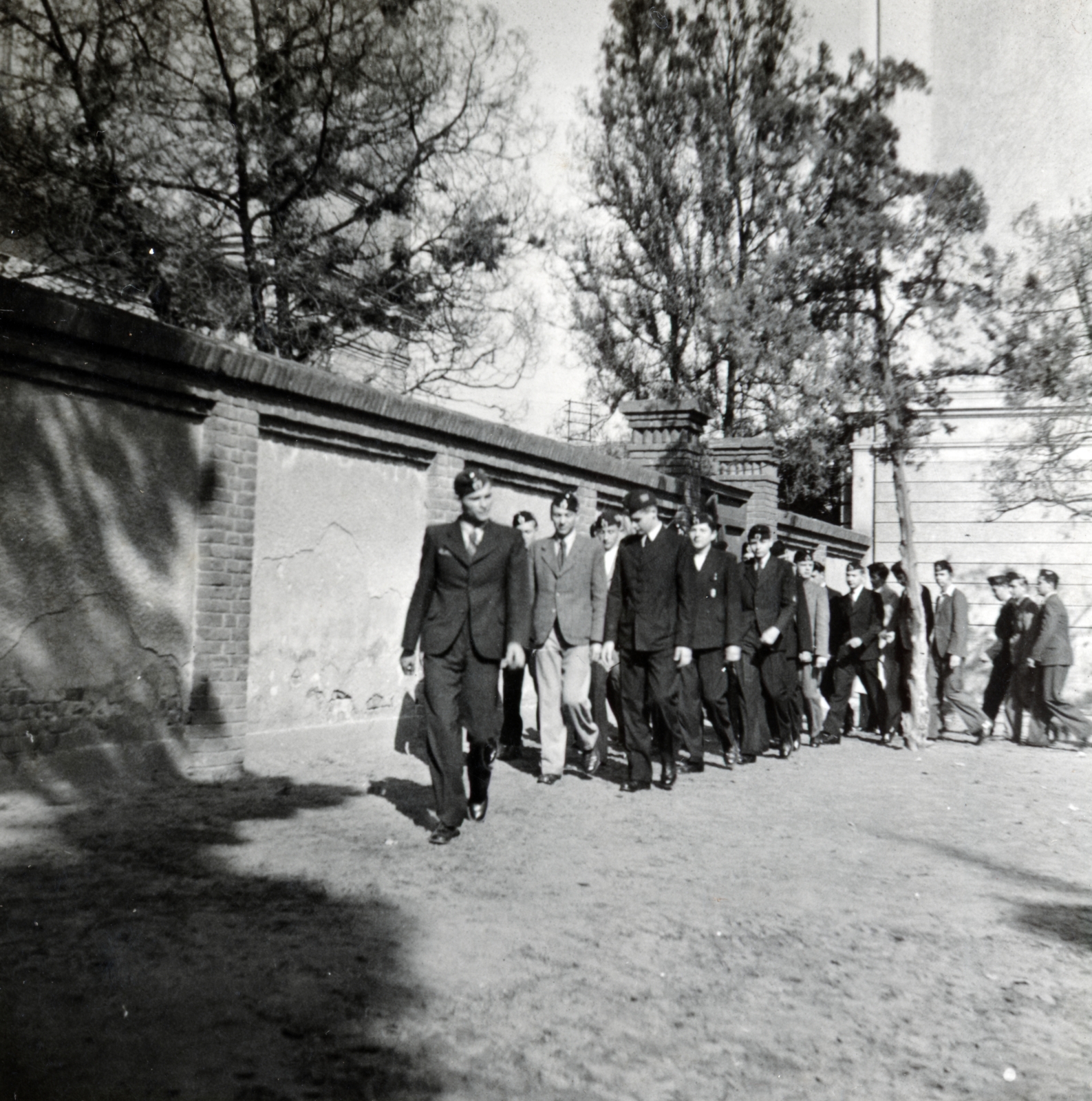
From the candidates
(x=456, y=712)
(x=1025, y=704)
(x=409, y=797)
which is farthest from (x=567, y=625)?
(x=1025, y=704)

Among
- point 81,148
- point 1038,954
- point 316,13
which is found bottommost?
point 1038,954

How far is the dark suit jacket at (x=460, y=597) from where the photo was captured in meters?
5.80

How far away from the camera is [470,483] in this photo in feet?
19.2

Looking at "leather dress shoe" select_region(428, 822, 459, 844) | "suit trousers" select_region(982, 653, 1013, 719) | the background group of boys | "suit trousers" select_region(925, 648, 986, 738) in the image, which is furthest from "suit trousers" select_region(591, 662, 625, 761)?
"suit trousers" select_region(982, 653, 1013, 719)

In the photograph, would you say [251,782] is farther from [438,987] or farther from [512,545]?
[438,987]

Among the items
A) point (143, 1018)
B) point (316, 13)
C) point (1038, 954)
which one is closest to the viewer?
point (143, 1018)

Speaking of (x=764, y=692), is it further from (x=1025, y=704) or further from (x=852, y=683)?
(x=1025, y=704)

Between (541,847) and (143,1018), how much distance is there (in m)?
2.71

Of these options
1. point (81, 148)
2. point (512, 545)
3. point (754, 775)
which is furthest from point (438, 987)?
point (81, 148)

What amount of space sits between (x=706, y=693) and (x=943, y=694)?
440 centimetres

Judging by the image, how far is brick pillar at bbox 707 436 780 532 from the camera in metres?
17.2

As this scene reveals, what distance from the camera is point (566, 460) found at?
1128 cm

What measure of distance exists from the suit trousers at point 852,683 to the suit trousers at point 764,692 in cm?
144

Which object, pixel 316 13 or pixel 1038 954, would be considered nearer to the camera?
pixel 1038 954
